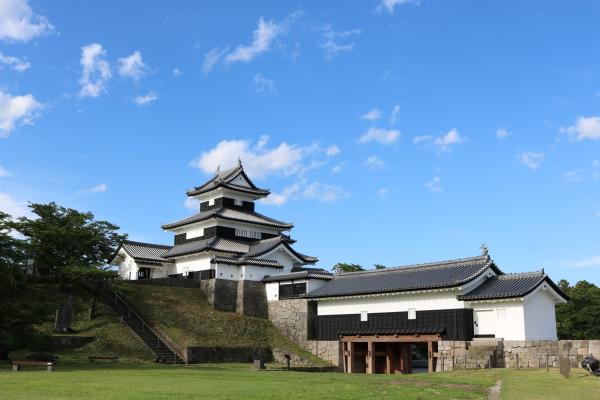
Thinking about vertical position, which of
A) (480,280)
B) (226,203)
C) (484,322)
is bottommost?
(484,322)

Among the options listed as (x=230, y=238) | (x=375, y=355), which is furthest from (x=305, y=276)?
(x=230, y=238)

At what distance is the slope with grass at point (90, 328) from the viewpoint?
107ft

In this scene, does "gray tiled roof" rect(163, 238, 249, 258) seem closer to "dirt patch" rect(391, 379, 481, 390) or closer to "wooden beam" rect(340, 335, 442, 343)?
"wooden beam" rect(340, 335, 442, 343)

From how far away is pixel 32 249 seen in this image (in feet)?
117

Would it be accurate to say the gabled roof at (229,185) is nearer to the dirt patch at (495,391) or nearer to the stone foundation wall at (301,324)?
the stone foundation wall at (301,324)

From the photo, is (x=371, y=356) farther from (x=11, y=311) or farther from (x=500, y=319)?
(x=11, y=311)

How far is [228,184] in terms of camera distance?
5306cm

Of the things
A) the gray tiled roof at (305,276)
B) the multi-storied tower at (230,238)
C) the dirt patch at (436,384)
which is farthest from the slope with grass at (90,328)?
the dirt patch at (436,384)

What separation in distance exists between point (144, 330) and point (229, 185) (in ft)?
63.4

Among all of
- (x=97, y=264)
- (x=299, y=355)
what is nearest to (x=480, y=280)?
(x=299, y=355)

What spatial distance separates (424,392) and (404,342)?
1913cm

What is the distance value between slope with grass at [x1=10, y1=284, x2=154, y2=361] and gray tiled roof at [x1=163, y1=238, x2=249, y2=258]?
983 cm

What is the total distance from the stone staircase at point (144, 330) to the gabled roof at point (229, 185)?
16.0m

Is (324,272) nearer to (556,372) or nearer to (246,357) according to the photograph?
(246,357)
